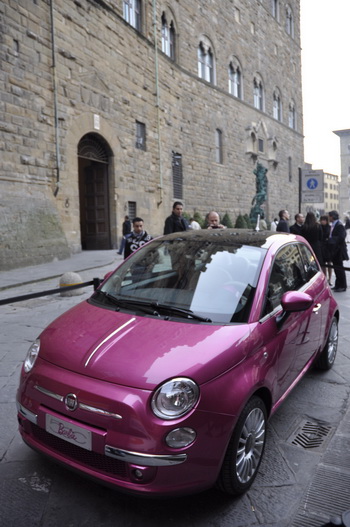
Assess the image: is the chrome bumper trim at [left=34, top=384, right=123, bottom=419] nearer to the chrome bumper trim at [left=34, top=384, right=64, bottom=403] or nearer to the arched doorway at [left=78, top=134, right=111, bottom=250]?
the chrome bumper trim at [left=34, top=384, right=64, bottom=403]

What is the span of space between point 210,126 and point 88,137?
10358 mm

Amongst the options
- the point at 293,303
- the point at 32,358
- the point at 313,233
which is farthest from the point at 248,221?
the point at 32,358

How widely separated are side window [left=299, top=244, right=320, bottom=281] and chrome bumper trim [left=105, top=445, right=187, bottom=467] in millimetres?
2259

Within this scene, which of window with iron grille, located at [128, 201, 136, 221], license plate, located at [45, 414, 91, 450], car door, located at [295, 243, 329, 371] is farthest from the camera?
window with iron grille, located at [128, 201, 136, 221]

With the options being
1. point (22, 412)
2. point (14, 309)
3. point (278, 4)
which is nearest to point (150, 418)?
point (22, 412)

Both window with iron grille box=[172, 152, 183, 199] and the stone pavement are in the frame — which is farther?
window with iron grille box=[172, 152, 183, 199]

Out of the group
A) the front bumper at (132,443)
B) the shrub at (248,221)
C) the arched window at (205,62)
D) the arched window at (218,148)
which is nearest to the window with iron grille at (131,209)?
the arched window at (218,148)

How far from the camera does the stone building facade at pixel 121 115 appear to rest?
1144 centimetres

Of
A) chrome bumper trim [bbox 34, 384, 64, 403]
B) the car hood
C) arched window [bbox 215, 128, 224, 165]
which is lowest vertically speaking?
chrome bumper trim [bbox 34, 384, 64, 403]

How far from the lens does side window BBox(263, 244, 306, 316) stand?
111 inches

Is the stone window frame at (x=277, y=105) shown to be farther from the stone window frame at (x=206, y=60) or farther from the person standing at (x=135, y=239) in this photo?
the person standing at (x=135, y=239)

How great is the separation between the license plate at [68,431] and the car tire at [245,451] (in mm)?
720

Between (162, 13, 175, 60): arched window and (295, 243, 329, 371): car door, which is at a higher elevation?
(162, 13, 175, 60): arched window

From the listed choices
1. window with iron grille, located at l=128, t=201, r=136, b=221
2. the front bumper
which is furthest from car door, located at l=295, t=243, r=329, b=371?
window with iron grille, located at l=128, t=201, r=136, b=221
